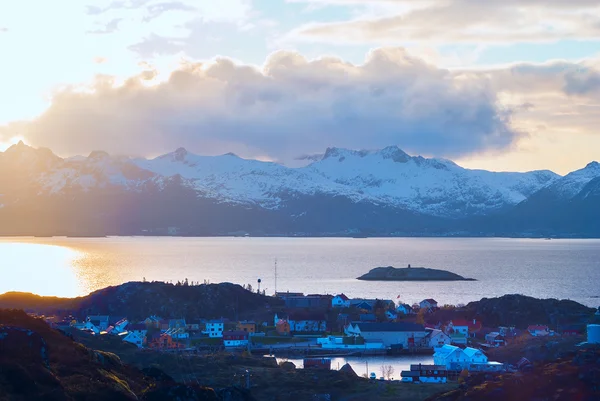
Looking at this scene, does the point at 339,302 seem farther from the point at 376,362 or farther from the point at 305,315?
the point at 376,362

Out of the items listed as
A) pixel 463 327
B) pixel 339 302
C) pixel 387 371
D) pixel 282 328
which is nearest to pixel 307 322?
pixel 282 328

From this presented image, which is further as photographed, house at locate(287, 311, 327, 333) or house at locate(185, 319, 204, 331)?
house at locate(287, 311, 327, 333)

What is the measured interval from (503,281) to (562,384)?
12450 centimetres

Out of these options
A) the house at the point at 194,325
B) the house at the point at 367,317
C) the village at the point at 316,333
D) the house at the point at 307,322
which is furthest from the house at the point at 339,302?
the house at the point at 194,325

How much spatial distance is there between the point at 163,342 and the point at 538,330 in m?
34.7

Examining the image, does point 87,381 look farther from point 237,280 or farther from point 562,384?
point 237,280

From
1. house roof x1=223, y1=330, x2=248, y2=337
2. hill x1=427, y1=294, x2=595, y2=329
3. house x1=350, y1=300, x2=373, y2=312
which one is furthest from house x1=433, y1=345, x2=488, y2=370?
house x1=350, y1=300, x2=373, y2=312

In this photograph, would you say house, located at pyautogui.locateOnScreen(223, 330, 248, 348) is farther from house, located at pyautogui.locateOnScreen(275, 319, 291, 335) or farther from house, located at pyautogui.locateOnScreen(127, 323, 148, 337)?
house, located at pyautogui.locateOnScreen(127, 323, 148, 337)

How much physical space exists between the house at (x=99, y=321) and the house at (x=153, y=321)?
3.91 metres

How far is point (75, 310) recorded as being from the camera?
337 ft

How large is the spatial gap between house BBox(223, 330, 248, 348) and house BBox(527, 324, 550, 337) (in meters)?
26.2

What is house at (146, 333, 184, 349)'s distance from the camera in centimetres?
8019

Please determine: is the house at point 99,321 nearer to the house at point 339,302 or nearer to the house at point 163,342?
the house at point 163,342

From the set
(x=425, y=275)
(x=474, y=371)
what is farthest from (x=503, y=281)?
(x=474, y=371)
